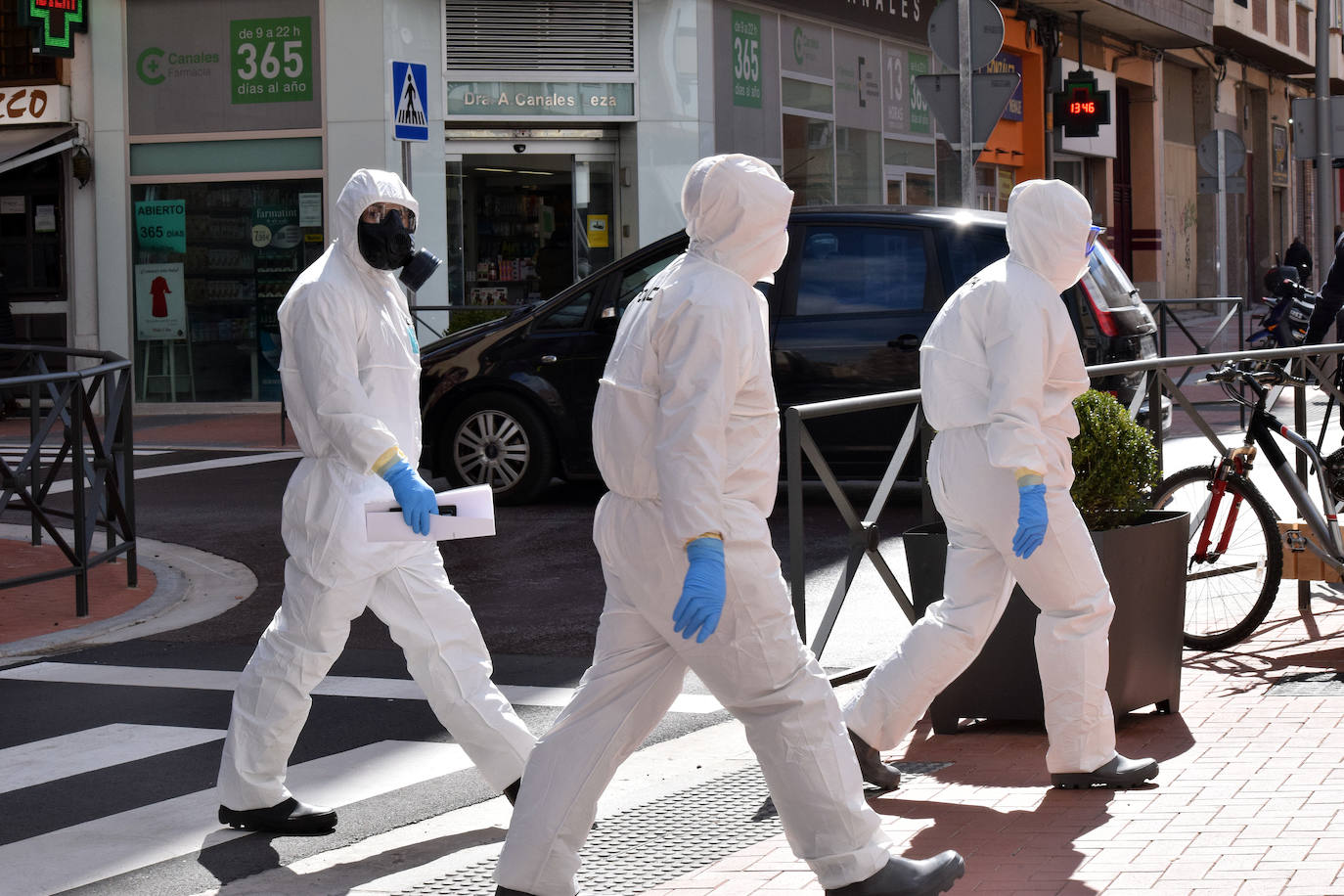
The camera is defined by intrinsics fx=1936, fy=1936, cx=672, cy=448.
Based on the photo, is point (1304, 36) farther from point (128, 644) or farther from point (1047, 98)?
point (128, 644)

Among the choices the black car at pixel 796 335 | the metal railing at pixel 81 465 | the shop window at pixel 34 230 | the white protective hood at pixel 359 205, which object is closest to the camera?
the white protective hood at pixel 359 205

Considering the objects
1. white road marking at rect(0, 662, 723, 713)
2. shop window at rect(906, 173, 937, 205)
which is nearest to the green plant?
white road marking at rect(0, 662, 723, 713)

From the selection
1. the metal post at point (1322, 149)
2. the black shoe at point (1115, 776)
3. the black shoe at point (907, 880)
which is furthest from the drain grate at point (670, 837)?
the metal post at point (1322, 149)

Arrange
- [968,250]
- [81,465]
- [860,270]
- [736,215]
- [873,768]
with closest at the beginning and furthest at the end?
[736,215]
[873,768]
[81,465]
[968,250]
[860,270]

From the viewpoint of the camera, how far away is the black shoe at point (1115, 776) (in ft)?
17.4

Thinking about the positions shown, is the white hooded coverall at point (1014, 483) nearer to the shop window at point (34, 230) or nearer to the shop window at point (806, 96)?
the shop window at point (34, 230)

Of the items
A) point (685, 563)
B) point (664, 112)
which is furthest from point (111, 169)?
point (685, 563)

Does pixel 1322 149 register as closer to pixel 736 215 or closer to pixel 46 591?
pixel 46 591

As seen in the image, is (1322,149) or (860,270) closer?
(860,270)

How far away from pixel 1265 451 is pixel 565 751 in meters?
4.55

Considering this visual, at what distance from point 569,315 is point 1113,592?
6193 millimetres

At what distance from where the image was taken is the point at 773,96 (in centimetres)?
2252

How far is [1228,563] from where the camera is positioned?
24.8ft

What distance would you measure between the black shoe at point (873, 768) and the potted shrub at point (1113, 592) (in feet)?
2.38
